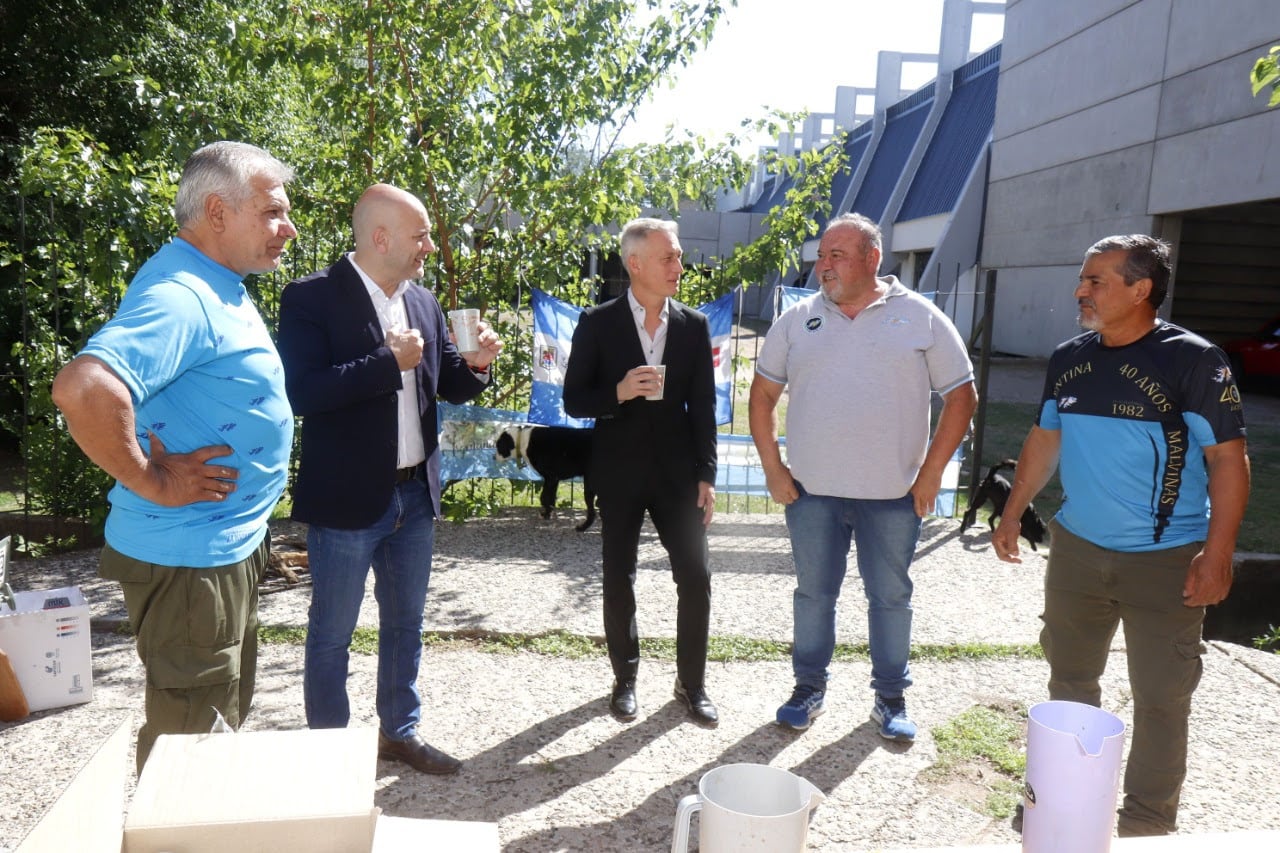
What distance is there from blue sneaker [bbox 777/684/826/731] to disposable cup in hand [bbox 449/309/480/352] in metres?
2.02

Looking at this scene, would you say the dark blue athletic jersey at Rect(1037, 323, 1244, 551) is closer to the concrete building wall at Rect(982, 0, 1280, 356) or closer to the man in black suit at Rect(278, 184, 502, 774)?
the man in black suit at Rect(278, 184, 502, 774)

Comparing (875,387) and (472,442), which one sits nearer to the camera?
(875,387)

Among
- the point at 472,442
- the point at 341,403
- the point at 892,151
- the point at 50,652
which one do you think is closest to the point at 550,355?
the point at 472,442

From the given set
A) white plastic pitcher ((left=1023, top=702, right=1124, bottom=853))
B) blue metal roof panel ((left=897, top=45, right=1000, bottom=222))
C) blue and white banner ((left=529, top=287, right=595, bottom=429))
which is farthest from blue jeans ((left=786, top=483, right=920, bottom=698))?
blue metal roof panel ((left=897, top=45, right=1000, bottom=222))

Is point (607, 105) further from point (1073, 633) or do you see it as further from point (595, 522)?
point (1073, 633)

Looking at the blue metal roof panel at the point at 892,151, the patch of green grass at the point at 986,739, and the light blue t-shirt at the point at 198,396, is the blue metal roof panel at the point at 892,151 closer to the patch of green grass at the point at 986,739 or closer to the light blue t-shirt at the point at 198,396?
the patch of green grass at the point at 986,739

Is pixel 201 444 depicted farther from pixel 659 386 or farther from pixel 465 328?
pixel 659 386

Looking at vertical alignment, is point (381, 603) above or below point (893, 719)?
above

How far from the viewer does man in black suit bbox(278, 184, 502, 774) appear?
2.94 m

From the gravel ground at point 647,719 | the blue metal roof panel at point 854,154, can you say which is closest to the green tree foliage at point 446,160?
the gravel ground at point 647,719

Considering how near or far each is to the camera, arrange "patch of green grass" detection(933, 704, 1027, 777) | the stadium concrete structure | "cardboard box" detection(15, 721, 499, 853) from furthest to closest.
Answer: the stadium concrete structure, "patch of green grass" detection(933, 704, 1027, 777), "cardboard box" detection(15, 721, 499, 853)

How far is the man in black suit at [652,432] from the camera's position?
12.5ft

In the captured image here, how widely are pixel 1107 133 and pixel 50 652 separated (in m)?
20.1

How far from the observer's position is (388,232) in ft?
9.93
